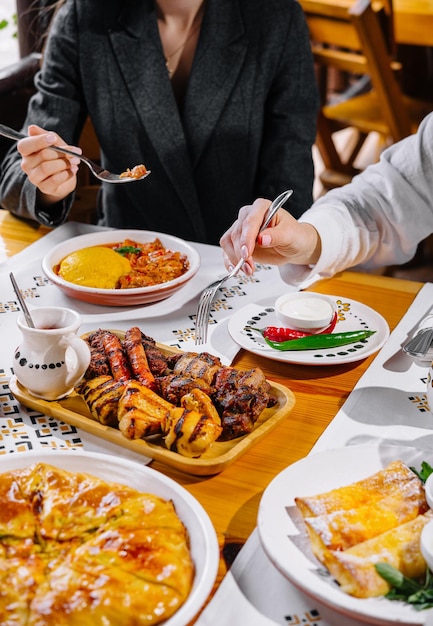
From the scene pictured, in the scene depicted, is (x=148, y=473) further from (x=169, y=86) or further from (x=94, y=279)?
(x=169, y=86)

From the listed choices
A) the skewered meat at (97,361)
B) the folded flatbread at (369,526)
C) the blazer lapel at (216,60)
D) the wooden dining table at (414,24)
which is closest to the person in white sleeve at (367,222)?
the skewered meat at (97,361)

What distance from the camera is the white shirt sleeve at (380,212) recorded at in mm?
1642

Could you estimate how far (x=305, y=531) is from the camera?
903mm

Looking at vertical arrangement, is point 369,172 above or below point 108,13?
below

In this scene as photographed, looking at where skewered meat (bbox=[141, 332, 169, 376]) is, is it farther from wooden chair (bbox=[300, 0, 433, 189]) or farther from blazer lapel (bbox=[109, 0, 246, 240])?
wooden chair (bbox=[300, 0, 433, 189])

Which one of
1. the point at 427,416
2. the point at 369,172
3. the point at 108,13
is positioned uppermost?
the point at 108,13

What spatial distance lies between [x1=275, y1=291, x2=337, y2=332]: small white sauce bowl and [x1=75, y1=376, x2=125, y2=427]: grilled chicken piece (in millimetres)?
386

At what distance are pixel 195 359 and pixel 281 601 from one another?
47 cm

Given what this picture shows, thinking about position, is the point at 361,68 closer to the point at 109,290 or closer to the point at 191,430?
the point at 109,290

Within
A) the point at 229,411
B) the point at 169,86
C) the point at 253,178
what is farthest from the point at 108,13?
the point at 229,411

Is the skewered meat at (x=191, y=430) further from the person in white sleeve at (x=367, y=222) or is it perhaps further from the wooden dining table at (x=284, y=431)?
the person in white sleeve at (x=367, y=222)

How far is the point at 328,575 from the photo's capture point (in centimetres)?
83

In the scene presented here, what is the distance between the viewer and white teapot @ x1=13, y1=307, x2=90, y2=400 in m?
1.16

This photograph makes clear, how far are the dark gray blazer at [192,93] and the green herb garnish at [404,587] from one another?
4.75 feet
